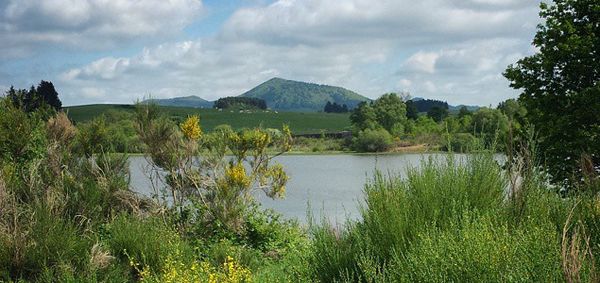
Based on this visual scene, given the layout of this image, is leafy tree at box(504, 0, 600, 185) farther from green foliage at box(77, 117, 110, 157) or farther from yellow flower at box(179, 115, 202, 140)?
green foliage at box(77, 117, 110, 157)

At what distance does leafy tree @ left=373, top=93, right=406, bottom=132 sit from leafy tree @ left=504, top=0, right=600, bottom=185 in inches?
2502

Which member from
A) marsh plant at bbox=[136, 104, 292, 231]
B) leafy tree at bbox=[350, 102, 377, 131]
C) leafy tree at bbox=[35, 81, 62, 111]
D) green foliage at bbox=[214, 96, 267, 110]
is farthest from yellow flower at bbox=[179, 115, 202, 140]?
green foliage at bbox=[214, 96, 267, 110]

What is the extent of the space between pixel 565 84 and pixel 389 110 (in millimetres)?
66929

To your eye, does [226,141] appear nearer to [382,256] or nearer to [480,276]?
[382,256]

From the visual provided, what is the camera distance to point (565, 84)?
706 inches

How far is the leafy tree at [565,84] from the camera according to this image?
54.7 feet

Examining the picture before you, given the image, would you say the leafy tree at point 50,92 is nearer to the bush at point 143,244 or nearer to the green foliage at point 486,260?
the bush at point 143,244

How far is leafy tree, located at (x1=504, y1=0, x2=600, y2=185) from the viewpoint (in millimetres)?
16688

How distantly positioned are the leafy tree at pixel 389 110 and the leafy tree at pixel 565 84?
63.5m

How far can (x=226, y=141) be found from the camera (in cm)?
1390

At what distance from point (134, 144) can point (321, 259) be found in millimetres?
7798

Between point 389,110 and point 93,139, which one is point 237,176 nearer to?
point 93,139

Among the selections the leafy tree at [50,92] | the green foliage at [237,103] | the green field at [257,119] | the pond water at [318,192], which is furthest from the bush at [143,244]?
the green foliage at [237,103]

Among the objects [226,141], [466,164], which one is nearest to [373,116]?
[226,141]
